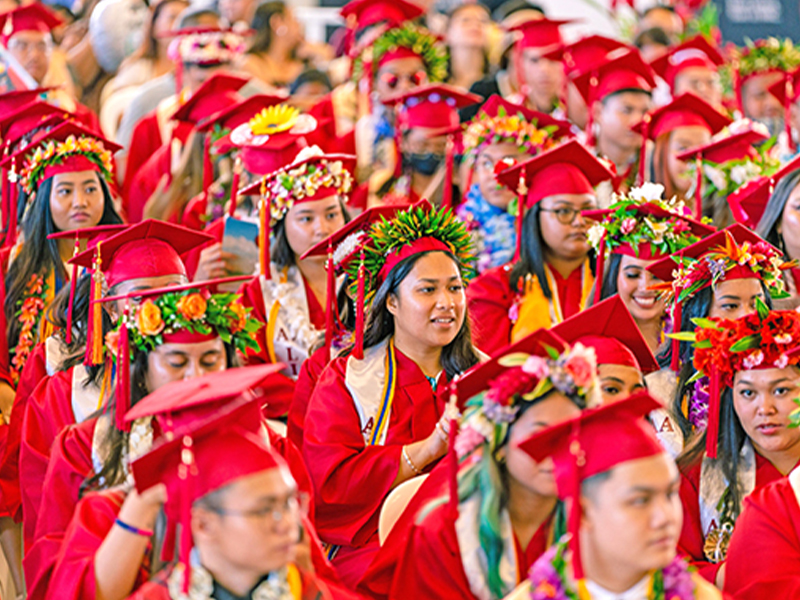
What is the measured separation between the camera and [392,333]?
13.0 ft

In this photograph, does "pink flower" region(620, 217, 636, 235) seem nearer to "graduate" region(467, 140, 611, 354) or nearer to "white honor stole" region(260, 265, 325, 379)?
"graduate" region(467, 140, 611, 354)

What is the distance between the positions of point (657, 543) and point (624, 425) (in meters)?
0.25

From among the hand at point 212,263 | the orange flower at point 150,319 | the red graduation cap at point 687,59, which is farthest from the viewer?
the red graduation cap at point 687,59

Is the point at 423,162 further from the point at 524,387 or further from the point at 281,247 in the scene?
the point at 524,387

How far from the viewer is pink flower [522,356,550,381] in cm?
272

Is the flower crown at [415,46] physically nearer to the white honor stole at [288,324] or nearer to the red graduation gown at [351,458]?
the white honor stole at [288,324]

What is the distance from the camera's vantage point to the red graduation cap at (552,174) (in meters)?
4.88

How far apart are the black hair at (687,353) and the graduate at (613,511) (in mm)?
1377

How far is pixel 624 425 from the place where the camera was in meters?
2.46

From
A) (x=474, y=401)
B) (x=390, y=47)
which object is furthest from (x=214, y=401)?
(x=390, y=47)

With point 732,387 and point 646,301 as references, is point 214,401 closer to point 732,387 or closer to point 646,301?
point 732,387

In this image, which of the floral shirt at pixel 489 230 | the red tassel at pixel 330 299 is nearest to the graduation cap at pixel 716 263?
the red tassel at pixel 330 299

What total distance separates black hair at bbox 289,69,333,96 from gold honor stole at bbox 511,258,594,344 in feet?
10.5

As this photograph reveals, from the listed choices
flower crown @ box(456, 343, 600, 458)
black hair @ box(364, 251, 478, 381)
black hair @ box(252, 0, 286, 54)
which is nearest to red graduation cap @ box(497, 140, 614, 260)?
black hair @ box(364, 251, 478, 381)
